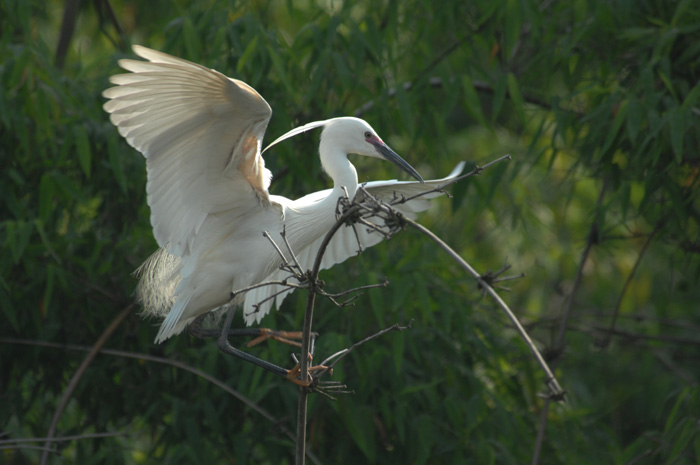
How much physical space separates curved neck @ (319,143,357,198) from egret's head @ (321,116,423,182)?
28 mm

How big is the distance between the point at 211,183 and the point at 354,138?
49 cm

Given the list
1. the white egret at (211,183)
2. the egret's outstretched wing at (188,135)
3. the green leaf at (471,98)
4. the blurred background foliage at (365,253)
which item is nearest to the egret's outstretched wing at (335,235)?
the white egret at (211,183)

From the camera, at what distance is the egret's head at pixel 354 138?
2725 millimetres

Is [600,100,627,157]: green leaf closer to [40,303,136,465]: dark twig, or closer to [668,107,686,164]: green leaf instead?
[668,107,686,164]: green leaf

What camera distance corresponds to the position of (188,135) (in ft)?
8.05

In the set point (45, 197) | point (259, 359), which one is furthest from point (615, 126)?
point (45, 197)

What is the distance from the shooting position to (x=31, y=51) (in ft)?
9.95

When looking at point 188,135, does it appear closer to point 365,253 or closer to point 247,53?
point 247,53

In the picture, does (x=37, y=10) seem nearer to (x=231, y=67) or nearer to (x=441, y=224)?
(x=231, y=67)

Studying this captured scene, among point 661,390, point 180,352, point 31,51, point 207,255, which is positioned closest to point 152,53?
point 207,255

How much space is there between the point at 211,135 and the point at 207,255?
56 centimetres

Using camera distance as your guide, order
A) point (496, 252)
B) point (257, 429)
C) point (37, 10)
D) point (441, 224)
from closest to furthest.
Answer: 1. point (257, 429)
2. point (37, 10)
3. point (441, 224)
4. point (496, 252)

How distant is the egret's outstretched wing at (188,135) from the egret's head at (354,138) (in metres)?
0.25

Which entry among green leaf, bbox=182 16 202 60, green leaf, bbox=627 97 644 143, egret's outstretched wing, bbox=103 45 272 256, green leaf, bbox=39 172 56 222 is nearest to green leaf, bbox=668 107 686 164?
green leaf, bbox=627 97 644 143
